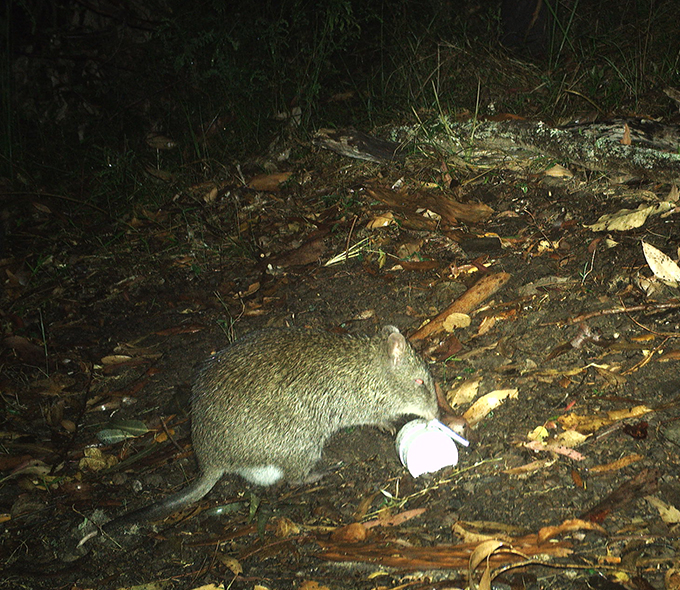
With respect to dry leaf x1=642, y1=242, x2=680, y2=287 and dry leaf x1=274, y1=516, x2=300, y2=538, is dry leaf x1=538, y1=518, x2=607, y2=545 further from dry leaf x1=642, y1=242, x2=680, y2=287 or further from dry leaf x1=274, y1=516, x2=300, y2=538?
dry leaf x1=642, y1=242, x2=680, y2=287

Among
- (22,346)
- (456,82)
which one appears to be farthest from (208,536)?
(456,82)

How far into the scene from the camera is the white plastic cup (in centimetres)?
270

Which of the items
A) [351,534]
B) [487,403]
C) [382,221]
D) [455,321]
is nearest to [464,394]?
[487,403]

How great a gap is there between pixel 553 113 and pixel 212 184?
319 centimetres

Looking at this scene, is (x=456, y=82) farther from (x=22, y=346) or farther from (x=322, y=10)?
(x=22, y=346)

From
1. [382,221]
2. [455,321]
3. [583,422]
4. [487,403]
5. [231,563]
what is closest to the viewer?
[231,563]

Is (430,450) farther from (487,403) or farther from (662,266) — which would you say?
(662,266)

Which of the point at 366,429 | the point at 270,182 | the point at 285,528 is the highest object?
the point at 270,182

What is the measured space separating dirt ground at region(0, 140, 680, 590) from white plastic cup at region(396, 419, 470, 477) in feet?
0.21

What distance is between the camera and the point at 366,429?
11.0 ft

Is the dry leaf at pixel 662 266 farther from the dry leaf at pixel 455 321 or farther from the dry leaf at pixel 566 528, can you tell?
the dry leaf at pixel 566 528

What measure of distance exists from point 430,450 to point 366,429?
70cm

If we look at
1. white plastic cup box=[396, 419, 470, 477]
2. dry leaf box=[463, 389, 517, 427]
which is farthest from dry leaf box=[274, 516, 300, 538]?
dry leaf box=[463, 389, 517, 427]

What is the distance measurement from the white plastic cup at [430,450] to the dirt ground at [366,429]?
64 millimetres
